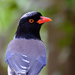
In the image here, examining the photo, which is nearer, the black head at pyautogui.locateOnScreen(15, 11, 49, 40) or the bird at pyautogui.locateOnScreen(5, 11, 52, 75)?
the bird at pyautogui.locateOnScreen(5, 11, 52, 75)

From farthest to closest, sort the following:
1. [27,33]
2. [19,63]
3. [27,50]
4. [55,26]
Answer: [55,26] → [27,33] → [27,50] → [19,63]

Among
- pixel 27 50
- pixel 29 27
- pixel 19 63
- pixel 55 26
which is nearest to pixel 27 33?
pixel 29 27

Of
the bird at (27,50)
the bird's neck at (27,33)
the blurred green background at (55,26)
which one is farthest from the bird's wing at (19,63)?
the blurred green background at (55,26)

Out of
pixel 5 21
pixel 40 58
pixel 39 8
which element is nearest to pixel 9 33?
pixel 5 21

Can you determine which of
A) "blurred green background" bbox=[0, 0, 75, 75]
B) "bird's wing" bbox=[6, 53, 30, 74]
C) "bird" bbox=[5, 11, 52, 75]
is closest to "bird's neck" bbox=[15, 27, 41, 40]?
"bird" bbox=[5, 11, 52, 75]

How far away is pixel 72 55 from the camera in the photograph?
644 centimetres

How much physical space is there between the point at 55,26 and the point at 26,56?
1888mm

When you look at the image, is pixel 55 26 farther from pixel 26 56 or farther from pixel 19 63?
pixel 19 63

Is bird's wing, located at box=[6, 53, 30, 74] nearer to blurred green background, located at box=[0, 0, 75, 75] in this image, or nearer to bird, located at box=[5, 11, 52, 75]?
bird, located at box=[5, 11, 52, 75]

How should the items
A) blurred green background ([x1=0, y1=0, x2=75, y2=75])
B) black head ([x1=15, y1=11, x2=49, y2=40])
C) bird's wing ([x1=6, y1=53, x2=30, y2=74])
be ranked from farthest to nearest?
1. blurred green background ([x1=0, y1=0, x2=75, y2=75])
2. black head ([x1=15, y1=11, x2=49, y2=40])
3. bird's wing ([x1=6, y1=53, x2=30, y2=74])

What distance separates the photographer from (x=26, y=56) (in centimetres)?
441

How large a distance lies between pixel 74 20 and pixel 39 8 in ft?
2.72

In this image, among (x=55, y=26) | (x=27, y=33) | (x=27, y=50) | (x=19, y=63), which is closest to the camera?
(x=19, y=63)

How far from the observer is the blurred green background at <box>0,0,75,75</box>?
6023 mm
